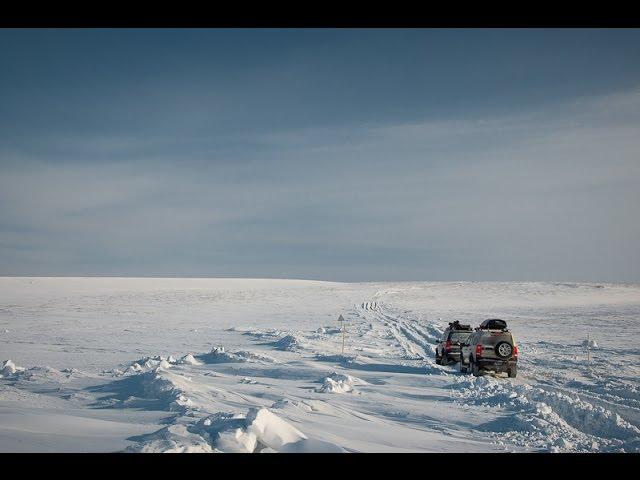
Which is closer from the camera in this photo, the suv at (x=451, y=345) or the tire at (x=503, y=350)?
the tire at (x=503, y=350)

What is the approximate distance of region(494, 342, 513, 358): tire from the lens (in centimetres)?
1658

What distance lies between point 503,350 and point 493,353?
1.10 feet

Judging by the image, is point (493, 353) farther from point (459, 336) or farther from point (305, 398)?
point (305, 398)

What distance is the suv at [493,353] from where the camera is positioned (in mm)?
16547

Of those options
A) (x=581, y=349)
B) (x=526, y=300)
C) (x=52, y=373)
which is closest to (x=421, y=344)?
(x=581, y=349)

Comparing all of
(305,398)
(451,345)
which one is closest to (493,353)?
(451,345)

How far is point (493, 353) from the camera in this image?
54.6 ft
